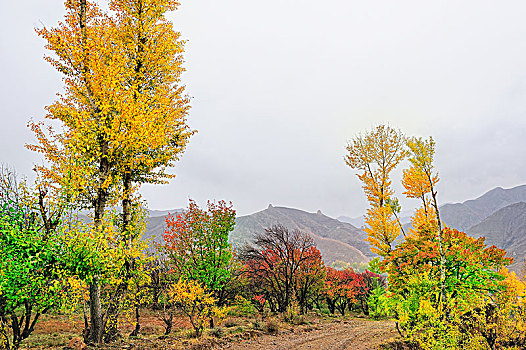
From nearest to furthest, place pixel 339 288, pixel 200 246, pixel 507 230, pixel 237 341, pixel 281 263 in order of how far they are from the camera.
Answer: pixel 237 341 → pixel 200 246 → pixel 281 263 → pixel 339 288 → pixel 507 230

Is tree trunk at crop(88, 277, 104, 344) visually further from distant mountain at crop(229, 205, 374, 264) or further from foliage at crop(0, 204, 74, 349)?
distant mountain at crop(229, 205, 374, 264)

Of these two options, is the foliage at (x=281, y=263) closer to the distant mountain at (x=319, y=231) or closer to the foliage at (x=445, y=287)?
the foliage at (x=445, y=287)


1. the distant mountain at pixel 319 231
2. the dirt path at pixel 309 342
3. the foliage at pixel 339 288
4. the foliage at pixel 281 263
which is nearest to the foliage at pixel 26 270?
the dirt path at pixel 309 342

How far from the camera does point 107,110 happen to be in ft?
23.7

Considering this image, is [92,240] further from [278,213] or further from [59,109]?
[278,213]

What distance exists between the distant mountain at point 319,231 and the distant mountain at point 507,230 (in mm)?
47899

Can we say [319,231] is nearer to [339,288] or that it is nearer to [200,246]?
[339,288]

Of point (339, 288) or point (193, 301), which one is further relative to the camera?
point (339, 288)

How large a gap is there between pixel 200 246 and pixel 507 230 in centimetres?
14669

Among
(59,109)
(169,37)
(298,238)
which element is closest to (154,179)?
(59,109)

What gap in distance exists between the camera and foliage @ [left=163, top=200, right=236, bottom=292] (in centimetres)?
1265

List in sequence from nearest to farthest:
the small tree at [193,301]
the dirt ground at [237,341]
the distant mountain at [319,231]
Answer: the dirt ground at [237,341] < the small tree at [193,301] < the distant mountain at [319,231]

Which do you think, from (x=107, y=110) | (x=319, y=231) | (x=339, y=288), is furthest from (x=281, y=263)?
(x=319, y=231)

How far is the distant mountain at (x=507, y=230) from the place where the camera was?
322ft
